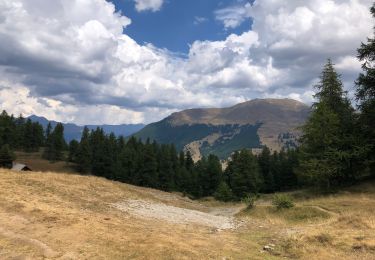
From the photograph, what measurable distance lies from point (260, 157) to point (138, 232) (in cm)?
11503

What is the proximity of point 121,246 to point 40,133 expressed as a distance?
178395mm

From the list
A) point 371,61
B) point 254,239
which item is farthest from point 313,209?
point 371,61

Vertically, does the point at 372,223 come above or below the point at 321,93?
below

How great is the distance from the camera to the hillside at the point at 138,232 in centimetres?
1677

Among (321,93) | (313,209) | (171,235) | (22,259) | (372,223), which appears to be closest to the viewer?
(22,259)

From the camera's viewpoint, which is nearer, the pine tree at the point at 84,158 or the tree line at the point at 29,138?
the pine tree at the point at 84,158

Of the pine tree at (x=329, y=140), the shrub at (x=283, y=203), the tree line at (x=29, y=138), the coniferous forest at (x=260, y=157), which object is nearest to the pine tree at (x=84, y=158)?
the coniferous forest at (x=260, y=157)

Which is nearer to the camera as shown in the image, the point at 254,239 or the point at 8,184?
the point at 254,239

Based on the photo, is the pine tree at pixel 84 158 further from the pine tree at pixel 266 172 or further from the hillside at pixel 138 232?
the hillside at pixel 138 232

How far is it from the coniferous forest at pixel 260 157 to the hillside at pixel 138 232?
15679mm

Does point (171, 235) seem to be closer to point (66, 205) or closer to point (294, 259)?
point (294, 259)

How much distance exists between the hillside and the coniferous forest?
1568 centimetres

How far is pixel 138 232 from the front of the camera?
801 inches

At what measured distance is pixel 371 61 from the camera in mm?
47219
